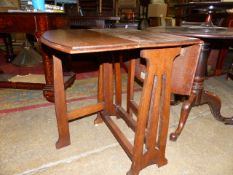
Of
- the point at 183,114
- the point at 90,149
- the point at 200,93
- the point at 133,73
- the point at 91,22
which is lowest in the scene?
the point at 90,149

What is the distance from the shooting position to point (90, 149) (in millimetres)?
1396

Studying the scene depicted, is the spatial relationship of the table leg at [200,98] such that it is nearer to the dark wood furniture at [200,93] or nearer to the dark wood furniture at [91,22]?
the dark wood furniture at [200,93]

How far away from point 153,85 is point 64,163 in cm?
77

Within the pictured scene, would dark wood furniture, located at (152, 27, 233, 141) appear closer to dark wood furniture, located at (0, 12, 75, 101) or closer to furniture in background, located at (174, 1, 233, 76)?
furniture in background, located at (174, 1, 233, 76)

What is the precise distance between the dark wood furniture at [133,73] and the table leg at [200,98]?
31 cm

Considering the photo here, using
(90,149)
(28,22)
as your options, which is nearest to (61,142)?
(90,149)

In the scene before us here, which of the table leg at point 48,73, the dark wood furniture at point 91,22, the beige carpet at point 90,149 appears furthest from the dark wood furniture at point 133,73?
the dark wood furniture at point 91,22

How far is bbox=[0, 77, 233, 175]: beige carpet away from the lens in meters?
1.23

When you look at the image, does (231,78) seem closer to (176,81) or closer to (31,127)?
(176,81)

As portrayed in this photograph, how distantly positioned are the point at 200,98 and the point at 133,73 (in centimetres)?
63

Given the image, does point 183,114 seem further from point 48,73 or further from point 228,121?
point 48,73

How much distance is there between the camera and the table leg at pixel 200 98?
1467 mm

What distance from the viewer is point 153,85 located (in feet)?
3.33

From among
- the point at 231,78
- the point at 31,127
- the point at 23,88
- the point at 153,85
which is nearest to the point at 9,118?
the point at 31,127
